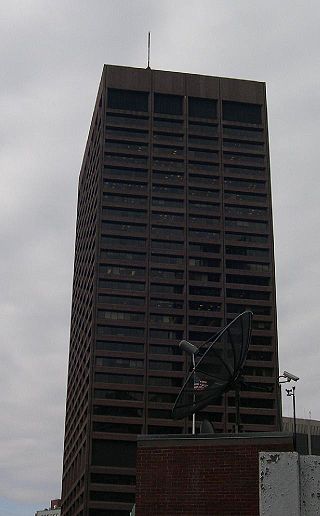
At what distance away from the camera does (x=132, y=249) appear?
141250mm

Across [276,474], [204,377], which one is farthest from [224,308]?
[276,474]

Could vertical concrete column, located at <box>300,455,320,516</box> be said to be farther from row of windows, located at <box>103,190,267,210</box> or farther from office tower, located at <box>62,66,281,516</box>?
row of windows, located at <box>103,190,267,210</box>

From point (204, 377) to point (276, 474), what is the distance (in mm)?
17716

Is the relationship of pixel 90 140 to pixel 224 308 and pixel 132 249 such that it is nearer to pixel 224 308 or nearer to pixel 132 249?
pixel 132 249

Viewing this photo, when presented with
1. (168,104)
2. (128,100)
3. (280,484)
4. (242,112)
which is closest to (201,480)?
(280,484)

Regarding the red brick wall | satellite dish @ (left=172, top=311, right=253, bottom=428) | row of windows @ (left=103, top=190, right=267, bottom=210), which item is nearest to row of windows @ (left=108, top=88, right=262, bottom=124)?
row of windows @ (left=103, top=190, right=267, bottom=210)

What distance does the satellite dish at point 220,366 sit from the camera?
24.0m

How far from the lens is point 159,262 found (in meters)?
142

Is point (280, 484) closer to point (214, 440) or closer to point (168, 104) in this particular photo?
point (214, 440)

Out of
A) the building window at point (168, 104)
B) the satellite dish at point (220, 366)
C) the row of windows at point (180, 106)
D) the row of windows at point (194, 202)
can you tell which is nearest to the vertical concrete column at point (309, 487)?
the satellite dish at point (220, 366)

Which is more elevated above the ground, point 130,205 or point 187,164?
point 187,164

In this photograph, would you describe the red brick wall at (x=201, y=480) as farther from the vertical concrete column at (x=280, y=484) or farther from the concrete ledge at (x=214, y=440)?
the vertical concrete column at (x=280, y=484)

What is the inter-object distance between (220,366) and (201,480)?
7261 mm

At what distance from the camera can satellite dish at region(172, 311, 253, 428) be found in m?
24.0
